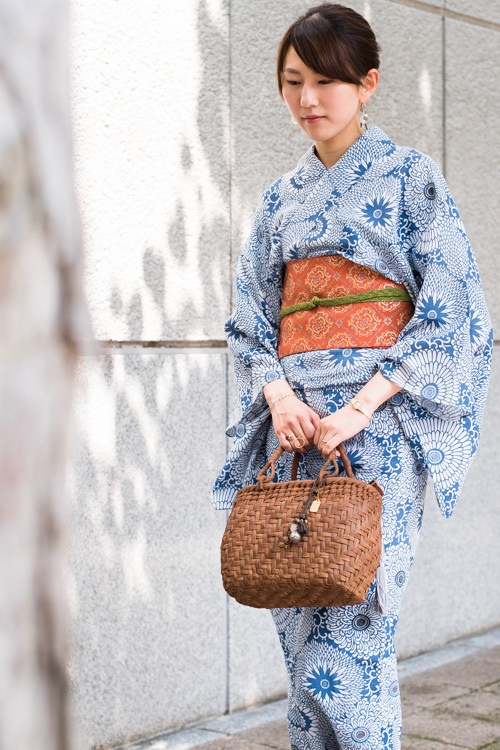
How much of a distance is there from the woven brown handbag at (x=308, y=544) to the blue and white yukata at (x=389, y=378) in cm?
16

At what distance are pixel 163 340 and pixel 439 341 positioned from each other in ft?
4.31

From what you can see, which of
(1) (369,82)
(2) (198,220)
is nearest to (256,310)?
(1) (369,82)

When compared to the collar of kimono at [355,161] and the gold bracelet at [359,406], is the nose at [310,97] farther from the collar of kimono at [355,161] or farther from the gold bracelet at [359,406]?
the gold bracelet at [359,406]

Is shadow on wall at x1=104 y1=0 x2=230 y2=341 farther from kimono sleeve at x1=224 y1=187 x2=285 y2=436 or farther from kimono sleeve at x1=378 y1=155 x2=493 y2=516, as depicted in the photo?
kimono sleeve at x1=378 y1=155 x2=493 y2=516

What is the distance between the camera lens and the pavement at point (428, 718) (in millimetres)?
3318

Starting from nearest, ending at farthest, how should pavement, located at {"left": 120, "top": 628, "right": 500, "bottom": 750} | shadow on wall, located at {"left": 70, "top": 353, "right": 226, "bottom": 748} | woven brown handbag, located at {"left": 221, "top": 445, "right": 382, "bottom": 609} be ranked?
1. woven brown handbag, located at {"left": 221, "top": 445, "right": 382, "bottom": 609}
2. shadow on wall, located at {"left": 70, "top": 353, "right": 226, "bottom": 748}
3. pavement, located at {"left": 120, "top": 628, "right": 500, "bottom": 750}

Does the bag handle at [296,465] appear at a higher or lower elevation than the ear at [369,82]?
lower

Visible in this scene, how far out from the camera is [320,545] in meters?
2.10

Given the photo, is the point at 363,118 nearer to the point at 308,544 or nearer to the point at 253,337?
the point at 253,337

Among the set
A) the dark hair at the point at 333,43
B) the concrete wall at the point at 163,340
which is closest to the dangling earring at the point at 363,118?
the dark hair at the point at 333,43

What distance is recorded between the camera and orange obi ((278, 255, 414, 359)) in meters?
2.31

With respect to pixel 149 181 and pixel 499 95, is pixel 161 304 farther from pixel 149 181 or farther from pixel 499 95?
pixel 499 95

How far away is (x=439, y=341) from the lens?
7.50ft

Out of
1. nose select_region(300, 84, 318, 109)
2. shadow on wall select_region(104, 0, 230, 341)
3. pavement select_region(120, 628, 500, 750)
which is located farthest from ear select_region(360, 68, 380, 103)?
pavement select_region(120, 628, 500, 750)
